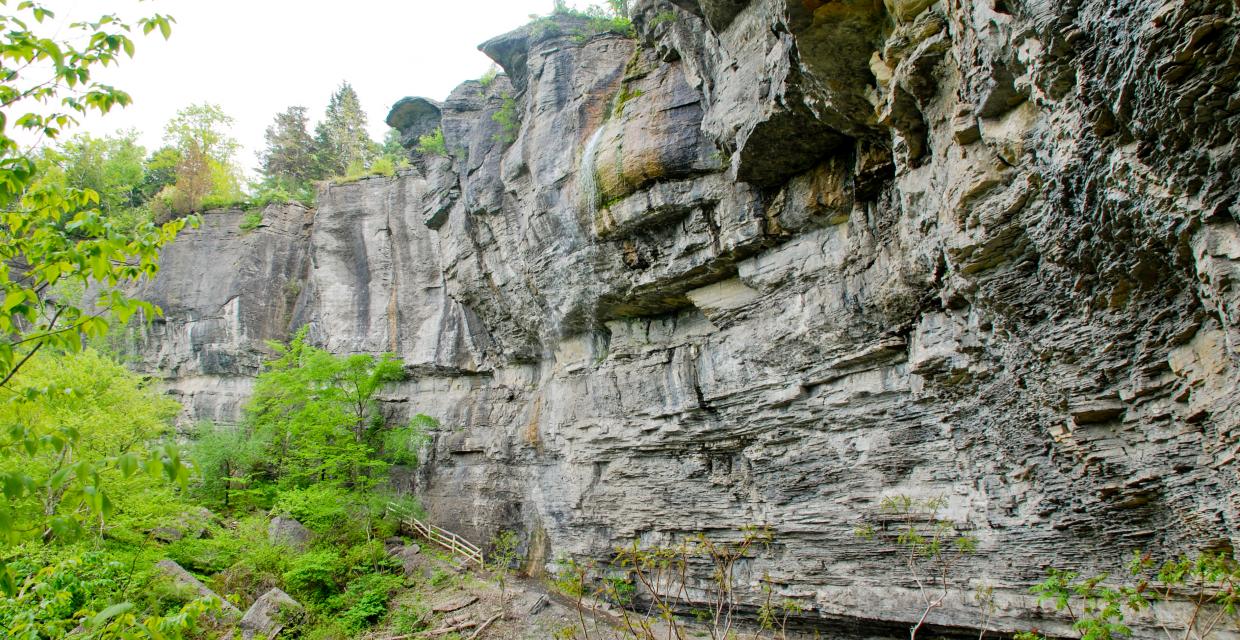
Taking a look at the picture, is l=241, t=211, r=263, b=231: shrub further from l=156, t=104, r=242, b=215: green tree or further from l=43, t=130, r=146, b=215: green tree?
l=43, t=130, r=146, b=215: green tree

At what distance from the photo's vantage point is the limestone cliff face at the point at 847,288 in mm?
5898

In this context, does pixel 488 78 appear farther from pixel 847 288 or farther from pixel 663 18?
pixel 847 288

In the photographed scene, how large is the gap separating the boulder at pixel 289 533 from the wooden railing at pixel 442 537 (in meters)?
2.21

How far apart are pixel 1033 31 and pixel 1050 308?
3.18 metres

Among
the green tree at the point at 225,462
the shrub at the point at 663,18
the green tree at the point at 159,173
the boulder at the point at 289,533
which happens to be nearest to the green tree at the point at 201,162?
the green tree at the point at 159,173

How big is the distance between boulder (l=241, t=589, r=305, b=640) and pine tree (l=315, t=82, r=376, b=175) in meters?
23.5

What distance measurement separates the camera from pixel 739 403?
1259 cm

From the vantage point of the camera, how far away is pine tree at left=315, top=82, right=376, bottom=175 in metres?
33.4

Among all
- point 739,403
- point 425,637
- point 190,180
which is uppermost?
point 190,180

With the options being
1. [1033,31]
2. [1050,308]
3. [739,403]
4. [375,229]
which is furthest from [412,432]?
[1033,31]

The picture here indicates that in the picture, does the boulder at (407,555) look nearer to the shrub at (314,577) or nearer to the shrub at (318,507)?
the shrub at (318,507)

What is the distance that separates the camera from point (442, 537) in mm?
18531

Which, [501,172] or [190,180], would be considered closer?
[501,172]

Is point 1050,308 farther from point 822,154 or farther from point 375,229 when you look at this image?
point 375,229
